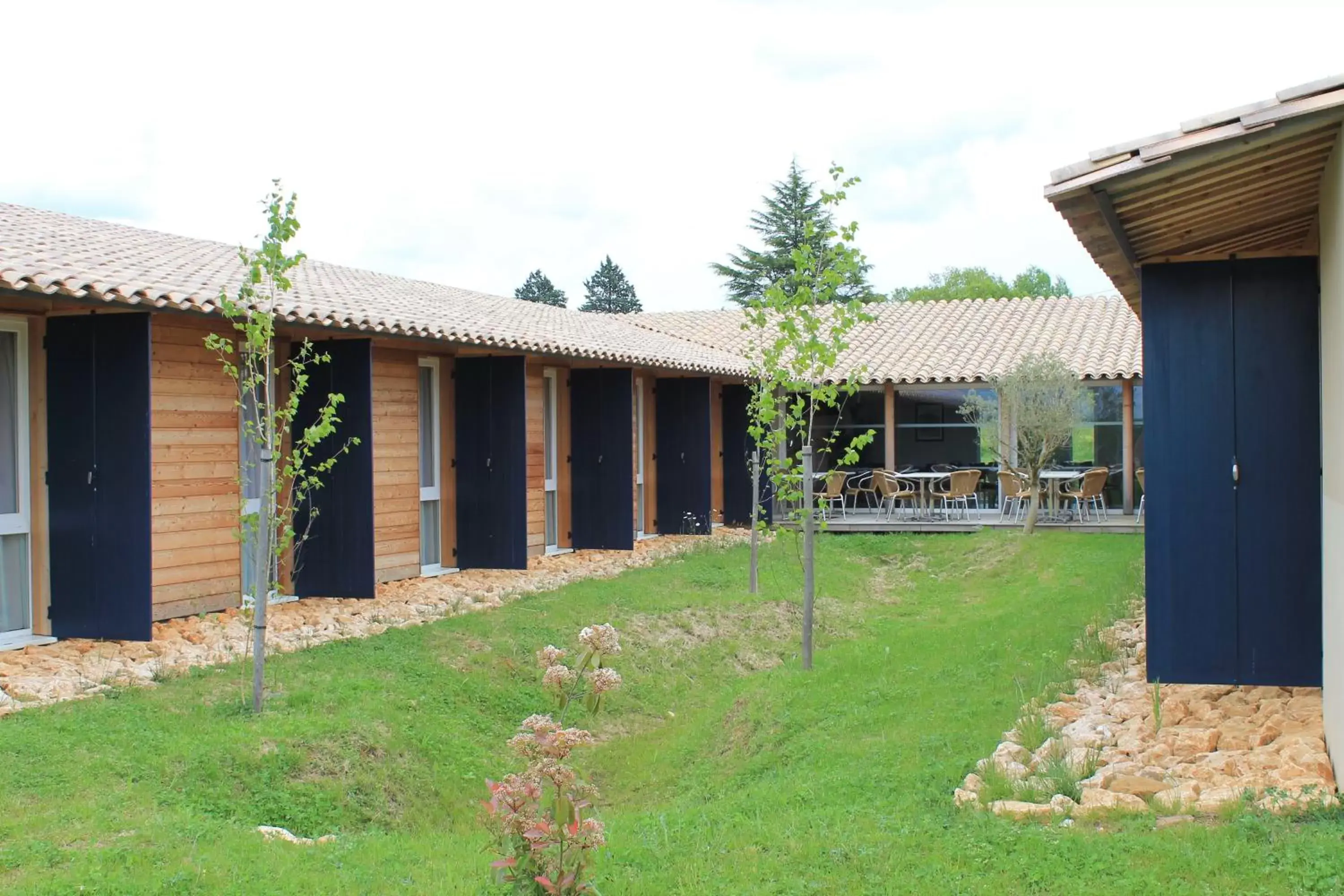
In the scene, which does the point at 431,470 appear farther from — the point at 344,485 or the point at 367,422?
the point at 367,422

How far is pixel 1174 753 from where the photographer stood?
18.6ft

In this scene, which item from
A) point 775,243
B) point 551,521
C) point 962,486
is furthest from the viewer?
point 775,243

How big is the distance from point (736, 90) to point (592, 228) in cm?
4343

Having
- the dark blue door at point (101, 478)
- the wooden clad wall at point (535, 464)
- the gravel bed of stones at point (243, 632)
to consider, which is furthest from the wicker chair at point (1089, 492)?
the dark blue door at point (101, 478)

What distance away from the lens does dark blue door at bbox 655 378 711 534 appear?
→ 1836cm

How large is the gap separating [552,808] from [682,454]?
564 inches

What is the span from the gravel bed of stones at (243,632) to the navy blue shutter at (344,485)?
0.26 metres

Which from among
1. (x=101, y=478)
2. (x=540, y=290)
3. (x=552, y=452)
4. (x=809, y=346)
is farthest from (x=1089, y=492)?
(x=540, y=290)

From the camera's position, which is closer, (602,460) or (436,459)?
(436,459)

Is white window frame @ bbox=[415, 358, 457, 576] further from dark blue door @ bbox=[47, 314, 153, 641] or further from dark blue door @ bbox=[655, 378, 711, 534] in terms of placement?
dark blue door @ bbox=[655, 378, 711, 534]

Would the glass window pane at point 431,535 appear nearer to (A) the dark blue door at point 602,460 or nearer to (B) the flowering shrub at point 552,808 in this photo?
(A) the dark blue door at point 602,460

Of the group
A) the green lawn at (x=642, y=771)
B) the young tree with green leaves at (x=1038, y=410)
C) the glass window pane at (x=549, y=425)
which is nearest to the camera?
the green lawn at (x=642, y=771)

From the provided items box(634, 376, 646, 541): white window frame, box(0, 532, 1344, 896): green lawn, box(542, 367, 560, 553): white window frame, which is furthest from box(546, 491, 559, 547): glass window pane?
box(0, 532, 1344, 896): green lawn

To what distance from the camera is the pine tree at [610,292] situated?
6153 cm
